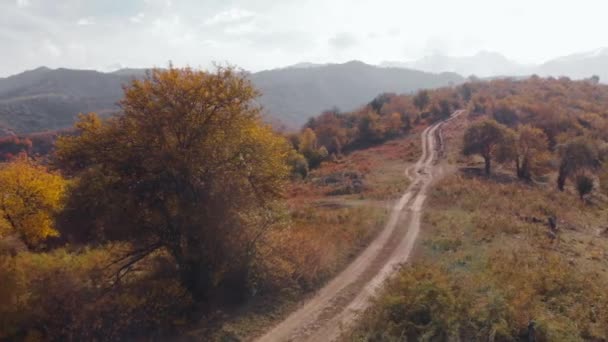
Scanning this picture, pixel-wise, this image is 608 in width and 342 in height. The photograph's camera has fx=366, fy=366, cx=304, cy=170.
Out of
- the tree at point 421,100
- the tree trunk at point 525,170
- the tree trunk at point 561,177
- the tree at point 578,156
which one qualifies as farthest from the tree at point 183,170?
the tree at point 421,100

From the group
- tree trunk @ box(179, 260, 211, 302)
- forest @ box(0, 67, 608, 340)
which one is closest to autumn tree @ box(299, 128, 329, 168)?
forest @ box(0, 67, 608, 340)

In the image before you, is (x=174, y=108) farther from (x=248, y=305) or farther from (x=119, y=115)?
(x=248, y=305)

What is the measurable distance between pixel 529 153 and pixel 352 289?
146 ft

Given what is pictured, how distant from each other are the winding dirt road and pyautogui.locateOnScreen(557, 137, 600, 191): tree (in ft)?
84.0

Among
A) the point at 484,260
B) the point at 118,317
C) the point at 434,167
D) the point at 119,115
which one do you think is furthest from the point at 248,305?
A: the point at 434,167

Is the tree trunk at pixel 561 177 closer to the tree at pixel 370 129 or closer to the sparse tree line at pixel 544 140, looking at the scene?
the sparse tree line at pixel 544 140

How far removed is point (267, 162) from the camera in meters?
18.0

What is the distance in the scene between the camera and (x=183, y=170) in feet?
51.6

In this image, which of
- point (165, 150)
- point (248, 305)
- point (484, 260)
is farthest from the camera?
point (484, 260)

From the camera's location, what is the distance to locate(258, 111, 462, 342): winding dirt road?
14617mm

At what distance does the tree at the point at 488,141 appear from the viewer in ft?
167

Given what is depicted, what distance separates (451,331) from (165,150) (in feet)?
42.0

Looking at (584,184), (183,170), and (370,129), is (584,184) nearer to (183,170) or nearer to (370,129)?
(183,170)

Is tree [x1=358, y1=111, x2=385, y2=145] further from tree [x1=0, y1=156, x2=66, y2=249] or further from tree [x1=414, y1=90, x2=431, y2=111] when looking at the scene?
tree [x1=0, y1=156, x2=66, y2=249]
